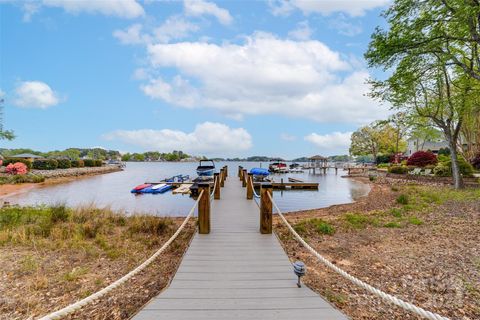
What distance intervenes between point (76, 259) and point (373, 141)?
214 ft

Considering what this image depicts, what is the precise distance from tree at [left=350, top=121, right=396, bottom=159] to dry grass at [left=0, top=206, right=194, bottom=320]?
57.1 metres

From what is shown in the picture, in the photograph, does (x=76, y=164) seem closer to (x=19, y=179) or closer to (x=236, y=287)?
(x=19, y=179)

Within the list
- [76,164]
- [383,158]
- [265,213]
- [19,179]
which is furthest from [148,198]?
[383,158]

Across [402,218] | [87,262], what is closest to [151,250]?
[87,262]

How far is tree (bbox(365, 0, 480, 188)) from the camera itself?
9.61 m

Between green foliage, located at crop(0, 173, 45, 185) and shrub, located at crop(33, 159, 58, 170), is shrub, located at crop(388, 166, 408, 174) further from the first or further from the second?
shrub, located at crop(33, 159, 58, 170)

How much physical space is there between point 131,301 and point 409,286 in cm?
467

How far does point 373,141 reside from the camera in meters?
58.1

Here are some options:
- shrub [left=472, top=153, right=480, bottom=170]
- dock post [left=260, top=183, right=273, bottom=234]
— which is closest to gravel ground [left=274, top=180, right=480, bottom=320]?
dock post [left=260, top=183, right=273, bottom=234]

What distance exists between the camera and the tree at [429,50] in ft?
31.5

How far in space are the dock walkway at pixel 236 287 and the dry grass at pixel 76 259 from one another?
59 cm

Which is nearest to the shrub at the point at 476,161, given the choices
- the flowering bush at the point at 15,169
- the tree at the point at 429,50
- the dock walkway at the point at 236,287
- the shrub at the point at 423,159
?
the shrub at the point at 423,159

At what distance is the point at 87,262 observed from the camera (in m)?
5.13

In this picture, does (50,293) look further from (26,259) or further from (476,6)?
(476,6)
